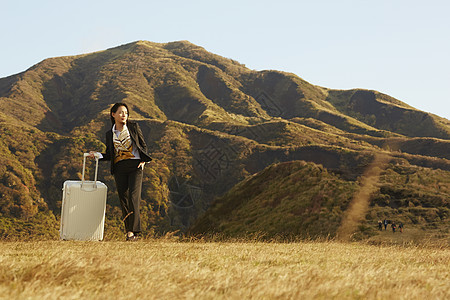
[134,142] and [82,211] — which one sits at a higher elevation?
[134,142]

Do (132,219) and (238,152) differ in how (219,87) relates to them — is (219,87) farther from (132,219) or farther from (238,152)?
(132,219)

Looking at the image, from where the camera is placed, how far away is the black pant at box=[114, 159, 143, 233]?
6645 millimetres

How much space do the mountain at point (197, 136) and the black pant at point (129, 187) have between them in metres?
1.03

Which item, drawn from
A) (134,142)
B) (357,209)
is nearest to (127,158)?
(134,142)

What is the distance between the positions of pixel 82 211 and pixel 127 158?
1121mm

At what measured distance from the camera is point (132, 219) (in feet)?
22.2

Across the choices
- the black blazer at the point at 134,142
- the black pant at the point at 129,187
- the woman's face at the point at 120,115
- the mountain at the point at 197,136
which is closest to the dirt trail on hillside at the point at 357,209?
the mountain at the point at 197,136

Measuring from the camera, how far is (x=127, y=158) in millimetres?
6629

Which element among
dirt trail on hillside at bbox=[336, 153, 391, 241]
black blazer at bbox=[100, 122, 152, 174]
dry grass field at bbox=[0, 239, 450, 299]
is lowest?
dirt trail on hillside at bbox=[336, 153, 391, 241]

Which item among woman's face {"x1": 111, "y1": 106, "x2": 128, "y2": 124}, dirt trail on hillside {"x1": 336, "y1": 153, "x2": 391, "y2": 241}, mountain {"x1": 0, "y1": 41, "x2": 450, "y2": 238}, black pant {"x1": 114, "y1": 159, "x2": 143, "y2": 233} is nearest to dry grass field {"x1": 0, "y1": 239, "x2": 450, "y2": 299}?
black pant {"x1": 114, "y1": 159, "x2": 143, "y2": 233}

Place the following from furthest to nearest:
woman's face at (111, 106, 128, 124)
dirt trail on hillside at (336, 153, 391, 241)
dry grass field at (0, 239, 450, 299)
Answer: dirt trail on hillside at (336, 153, 391, 241)
woman's face at (111, 106, 128, 124)
dry grass field at (0, 239, 450, 299)

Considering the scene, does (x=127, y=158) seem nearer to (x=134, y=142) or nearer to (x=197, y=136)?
(x=134, y=142)

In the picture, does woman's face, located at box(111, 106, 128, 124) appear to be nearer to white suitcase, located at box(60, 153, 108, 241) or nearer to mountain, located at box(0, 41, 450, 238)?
white suitcase, located at box(60, 153, 108, 241)

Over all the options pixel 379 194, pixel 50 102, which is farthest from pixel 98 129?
pixel 379 194
